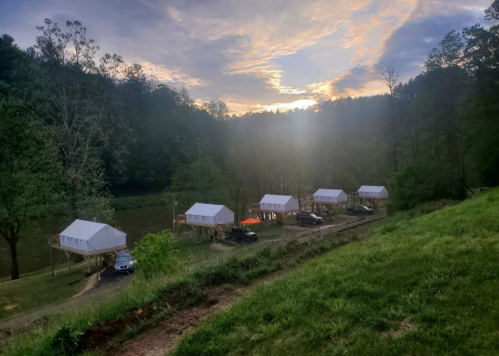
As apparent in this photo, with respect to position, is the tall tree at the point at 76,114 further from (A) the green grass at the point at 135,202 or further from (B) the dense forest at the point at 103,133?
(A) the green grass at the point at 135,202

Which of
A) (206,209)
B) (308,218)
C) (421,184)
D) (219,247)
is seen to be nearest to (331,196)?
(308,218)

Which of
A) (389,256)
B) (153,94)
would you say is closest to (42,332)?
(389,256)

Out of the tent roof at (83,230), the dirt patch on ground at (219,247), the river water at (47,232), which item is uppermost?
the tent roof at (83,230)

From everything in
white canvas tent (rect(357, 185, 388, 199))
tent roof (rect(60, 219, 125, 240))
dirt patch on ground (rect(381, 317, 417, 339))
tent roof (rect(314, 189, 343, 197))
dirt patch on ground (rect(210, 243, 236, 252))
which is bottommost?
dirt patch on ground (rect(210, 243, 236, 252))

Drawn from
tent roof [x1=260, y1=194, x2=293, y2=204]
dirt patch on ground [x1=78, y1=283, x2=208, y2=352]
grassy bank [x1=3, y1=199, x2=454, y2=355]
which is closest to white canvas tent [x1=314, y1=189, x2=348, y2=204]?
tent roof [x1=260, y1=194, x2=293, y2=204]

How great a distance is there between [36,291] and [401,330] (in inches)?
865

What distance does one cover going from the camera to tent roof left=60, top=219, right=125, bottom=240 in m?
23.5

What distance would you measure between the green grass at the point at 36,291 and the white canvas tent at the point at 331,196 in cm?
3322

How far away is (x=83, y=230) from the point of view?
24.2m

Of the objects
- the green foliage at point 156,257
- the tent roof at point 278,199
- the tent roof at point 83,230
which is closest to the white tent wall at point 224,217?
the tent roof at point 278,199

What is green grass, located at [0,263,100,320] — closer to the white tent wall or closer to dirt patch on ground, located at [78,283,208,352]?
dirt patch on ground, located at [78,283,208,352]

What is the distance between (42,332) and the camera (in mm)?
7438

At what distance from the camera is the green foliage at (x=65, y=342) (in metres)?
5.79

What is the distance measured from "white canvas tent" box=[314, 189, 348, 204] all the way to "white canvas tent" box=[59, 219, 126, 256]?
3041cm
